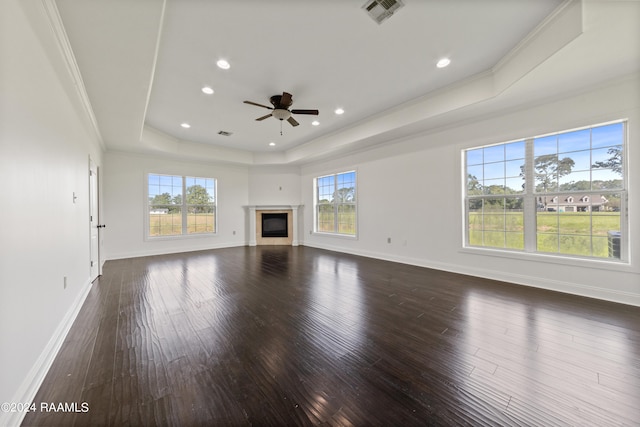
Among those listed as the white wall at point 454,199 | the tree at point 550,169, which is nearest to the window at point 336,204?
the white wall at point 454,199

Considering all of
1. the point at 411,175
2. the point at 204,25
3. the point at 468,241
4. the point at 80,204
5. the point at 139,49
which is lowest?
the point at 468,241

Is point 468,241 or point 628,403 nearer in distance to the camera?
point 628,403

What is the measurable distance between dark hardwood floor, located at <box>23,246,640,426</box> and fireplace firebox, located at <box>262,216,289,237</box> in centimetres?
457

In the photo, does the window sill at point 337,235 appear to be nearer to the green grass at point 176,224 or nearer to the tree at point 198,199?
the green grass at point 176,224

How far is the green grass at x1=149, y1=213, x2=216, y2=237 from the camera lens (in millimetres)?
6215

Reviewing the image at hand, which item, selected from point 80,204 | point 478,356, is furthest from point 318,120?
point 478,356

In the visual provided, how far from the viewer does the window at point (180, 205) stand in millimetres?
6207

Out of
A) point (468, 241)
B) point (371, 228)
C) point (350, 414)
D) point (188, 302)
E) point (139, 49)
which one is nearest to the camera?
point (350, 414)

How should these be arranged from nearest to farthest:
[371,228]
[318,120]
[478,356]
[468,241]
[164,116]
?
[478,356]
[468,241]
[164,116]
[318,120]
[371,228]

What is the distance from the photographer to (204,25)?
229 centimetres

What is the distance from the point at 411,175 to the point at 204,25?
4151 mm

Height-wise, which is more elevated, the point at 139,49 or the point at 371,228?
the point at 139,49

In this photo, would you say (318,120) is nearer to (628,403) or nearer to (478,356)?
(478,356)

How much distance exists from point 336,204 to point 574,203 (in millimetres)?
4716
